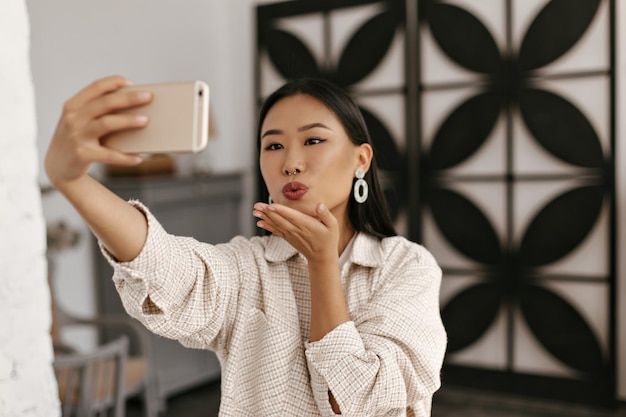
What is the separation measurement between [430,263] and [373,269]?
0.31 ft

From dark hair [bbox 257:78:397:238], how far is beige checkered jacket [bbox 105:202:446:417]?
40 millimetres

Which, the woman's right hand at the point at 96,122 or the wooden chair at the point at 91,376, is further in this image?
the wooden chair at the point at 91,376

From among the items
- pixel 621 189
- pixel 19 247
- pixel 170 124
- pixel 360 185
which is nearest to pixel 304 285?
pixel 360 185

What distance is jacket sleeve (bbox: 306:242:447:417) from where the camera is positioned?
891 millimetres

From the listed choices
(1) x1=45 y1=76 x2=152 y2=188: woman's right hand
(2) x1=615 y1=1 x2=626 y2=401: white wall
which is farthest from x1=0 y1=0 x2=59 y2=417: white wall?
(2) x1=615 y1=1 x2=626 y2=401: white wall

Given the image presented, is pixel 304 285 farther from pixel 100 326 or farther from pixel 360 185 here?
pixel 100 326

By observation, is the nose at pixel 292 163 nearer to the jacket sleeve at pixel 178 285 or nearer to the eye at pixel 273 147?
the eye at pixel 273 147

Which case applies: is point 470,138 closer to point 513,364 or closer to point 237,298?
point 513,364

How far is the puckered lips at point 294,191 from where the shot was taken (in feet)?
3.10

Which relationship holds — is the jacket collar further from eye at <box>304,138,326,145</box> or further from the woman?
eye at <box>304,138,326,145</box>

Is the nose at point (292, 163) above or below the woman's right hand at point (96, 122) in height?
below

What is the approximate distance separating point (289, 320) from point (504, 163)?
2712 millimetres

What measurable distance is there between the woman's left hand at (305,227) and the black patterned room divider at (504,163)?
2.73 m

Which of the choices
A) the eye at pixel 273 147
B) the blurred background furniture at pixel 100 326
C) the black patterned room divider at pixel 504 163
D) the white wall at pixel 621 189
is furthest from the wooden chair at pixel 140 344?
the white wall at pixel 621 189
